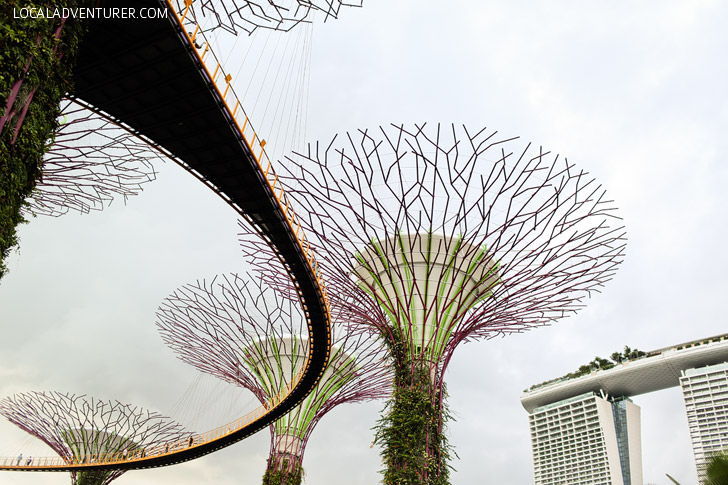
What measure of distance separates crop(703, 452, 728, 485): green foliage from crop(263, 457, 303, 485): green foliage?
76.2ft

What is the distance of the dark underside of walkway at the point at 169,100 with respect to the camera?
10719 millimetres

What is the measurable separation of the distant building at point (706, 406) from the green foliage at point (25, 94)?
82.4 metres

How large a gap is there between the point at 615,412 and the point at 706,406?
19378mm

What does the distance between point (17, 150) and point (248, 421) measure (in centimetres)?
2413

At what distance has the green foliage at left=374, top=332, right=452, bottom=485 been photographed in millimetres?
15250

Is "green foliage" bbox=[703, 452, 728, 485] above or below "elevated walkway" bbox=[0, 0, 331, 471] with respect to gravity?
→ below

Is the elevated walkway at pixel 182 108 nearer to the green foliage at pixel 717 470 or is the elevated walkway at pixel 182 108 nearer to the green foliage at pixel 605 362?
the green foliage at pixel 717 470

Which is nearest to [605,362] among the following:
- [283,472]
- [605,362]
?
[605,362]

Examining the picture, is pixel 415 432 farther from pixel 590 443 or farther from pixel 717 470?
pixel 590 443

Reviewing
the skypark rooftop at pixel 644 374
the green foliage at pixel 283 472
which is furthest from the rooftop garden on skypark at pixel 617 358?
the green foliage at pixel 283 472

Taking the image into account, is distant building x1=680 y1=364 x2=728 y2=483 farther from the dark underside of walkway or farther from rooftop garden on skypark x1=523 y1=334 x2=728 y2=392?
the dark underside of walkway

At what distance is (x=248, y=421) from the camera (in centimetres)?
2811

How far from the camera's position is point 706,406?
71562 millimetres

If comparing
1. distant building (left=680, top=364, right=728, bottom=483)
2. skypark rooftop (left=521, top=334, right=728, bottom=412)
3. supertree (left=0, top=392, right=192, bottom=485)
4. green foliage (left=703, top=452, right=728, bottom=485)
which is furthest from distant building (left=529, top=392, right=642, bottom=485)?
green foliage (left=703, top=452, right=728, bottom=485)
